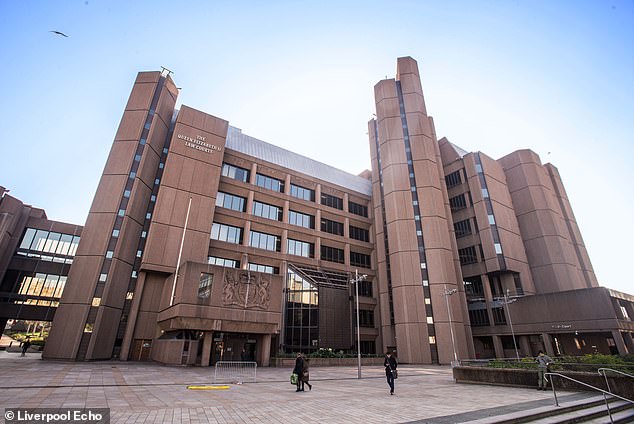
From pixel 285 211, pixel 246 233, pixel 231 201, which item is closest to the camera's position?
pixel 246 233

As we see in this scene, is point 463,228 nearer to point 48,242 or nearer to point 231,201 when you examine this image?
point 231,201

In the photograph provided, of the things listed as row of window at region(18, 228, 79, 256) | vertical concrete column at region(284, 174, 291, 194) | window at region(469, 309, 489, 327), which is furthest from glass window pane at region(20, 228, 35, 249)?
window at region(469, 309, 489, 327)

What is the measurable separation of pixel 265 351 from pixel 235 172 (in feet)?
86.1


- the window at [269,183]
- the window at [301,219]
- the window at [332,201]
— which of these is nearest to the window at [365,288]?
the window at [301,219]

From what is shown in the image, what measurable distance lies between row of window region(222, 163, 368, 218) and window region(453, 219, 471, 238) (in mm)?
15847

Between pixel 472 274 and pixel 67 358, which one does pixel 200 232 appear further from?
pixel 472 274

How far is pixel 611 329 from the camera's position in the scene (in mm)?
35969

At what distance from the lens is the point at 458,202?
5506 centimetres

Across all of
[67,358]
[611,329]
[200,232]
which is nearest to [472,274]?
[611,329]

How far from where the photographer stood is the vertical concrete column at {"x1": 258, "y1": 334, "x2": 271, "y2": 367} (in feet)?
94.9

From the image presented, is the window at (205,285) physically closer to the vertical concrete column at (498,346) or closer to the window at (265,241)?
the window at (265,241)

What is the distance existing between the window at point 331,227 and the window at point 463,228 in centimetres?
2026

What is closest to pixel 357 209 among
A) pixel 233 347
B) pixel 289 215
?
pixel 289 215

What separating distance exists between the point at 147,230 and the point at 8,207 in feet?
97.1
